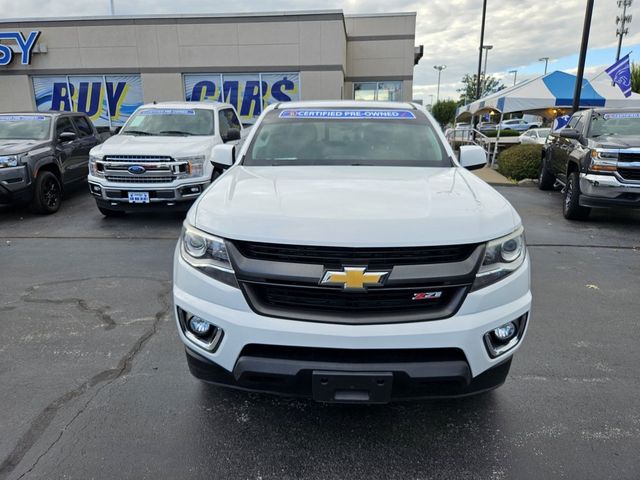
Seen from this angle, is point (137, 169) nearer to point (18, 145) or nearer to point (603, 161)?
point (18, 145)

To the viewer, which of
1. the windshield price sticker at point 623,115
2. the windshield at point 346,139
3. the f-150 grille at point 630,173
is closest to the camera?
the windshield at point 346,139

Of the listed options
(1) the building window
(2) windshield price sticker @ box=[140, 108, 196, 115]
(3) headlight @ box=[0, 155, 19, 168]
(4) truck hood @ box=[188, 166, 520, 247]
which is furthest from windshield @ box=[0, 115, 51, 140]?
(1) the building window

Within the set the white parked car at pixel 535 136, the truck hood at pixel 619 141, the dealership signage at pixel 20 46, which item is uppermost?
the dealership signage at pixel 20 46

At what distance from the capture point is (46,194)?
8.38 m

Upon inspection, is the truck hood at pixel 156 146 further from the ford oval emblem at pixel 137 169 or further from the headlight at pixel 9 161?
the headlight at pixel 9 161

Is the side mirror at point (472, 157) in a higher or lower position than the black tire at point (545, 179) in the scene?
higher

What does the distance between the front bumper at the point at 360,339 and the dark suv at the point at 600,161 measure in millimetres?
6038

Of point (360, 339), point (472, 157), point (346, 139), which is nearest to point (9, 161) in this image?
point (346, 139)

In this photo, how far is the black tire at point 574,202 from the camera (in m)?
7.74

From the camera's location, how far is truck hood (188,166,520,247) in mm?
2164

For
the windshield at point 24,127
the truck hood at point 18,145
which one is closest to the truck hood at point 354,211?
the truck hood at point 18,145

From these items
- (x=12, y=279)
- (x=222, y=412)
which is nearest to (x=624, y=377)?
(x=222, y=412)

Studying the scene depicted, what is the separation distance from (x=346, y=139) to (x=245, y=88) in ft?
49.5

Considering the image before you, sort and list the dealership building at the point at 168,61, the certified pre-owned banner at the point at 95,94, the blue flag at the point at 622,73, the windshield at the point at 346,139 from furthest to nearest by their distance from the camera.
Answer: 1. the certified pre-owned banner at the point at 95,94
2. the dealership building at the point at 168,61
3. the blue flag at the point at 622,73
4. the windshield at the point at 346,139
